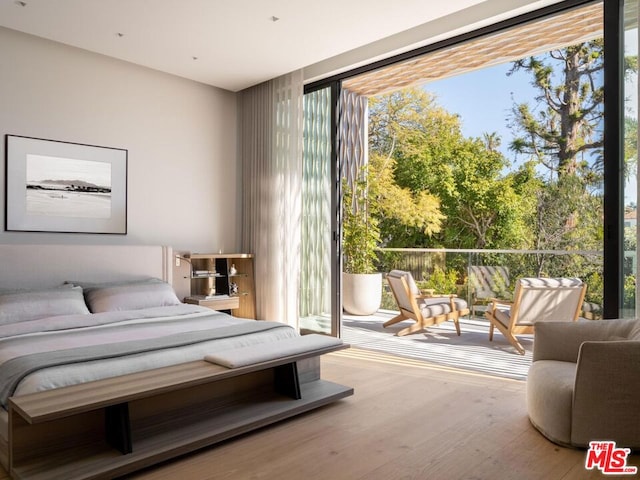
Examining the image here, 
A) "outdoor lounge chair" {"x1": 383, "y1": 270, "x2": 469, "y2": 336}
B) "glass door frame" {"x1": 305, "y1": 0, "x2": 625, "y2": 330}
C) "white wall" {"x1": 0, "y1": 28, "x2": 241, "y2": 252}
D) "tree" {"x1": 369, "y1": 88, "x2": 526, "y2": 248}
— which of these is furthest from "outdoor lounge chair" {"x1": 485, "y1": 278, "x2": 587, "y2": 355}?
"tree" {"x1": 369, "y1": 88, "x2": 526, "y2": 248}

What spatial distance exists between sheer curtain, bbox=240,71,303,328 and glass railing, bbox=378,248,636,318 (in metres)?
2.55

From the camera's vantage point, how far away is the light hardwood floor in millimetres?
2268

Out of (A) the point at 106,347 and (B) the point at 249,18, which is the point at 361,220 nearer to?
(B) the point at 249,18

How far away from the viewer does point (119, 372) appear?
257 cm

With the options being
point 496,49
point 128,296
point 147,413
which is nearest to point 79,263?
point 128,296

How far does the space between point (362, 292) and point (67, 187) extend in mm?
4192

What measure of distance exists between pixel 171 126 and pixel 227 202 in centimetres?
107

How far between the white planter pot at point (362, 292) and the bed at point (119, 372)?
332 cm

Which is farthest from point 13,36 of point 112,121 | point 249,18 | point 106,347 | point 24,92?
point 106,347

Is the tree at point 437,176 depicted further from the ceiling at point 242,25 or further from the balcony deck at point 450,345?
the ceiling at point 242,25

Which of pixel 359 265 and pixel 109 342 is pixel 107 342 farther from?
pixel 359 265

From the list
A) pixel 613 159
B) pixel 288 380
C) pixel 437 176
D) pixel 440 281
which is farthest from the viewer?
pixel 437 176

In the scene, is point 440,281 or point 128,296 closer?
point 128,296

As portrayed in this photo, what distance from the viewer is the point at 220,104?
18.7ft
